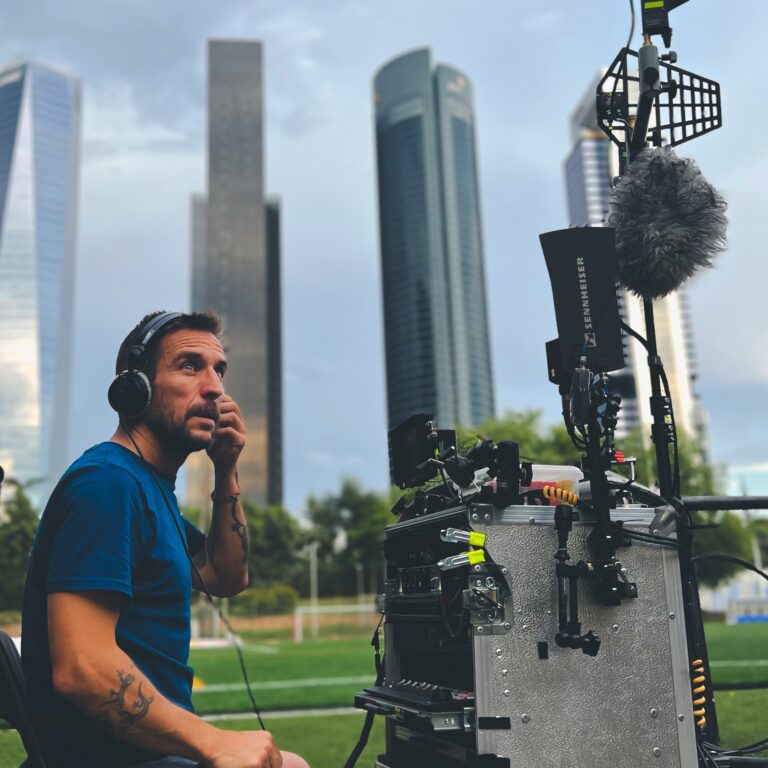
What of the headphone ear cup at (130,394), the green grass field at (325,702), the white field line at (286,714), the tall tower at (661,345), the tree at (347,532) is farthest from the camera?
the tall tower at (661,345)

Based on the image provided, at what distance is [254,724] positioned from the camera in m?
6.19

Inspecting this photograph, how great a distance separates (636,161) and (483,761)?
2.20 meters

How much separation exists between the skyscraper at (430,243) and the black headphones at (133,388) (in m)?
108

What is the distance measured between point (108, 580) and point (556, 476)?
1523 millimetres

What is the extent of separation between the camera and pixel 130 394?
181 centimetres

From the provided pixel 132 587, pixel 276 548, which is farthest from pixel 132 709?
pixel 276 548

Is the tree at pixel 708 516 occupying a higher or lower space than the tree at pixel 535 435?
lower

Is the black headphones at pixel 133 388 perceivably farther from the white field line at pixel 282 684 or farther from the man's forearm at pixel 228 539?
the white field line at pixel 282 684

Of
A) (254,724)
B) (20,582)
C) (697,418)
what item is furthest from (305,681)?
(697,418)

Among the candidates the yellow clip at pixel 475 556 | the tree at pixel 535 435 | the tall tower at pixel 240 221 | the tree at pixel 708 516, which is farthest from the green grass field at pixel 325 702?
the tall tower at pixel 240 221

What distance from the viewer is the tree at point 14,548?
29.6 meters

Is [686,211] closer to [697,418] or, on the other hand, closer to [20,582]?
[20,582]

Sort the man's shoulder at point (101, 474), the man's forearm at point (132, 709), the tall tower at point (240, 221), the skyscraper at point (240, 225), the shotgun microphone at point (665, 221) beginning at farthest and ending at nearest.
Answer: the tall tower at point (240, 221) → the skyscraper at point (240, 225) → the shotgun microphone at point (665, 221) → the man's shoulder at point (101, 474) → the man's forearm at point (132, 709)

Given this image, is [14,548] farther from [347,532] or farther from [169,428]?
[169,428]
